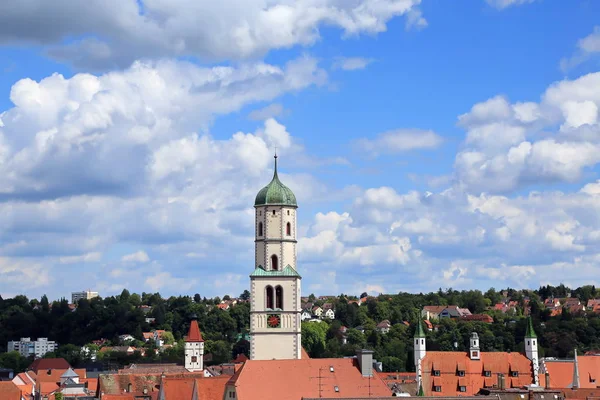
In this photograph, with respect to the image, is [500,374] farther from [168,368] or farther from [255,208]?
[168,368]

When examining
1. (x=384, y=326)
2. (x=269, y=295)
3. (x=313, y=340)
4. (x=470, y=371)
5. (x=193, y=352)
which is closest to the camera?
(x=269, y=295)

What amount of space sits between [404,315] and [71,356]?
59.3 m

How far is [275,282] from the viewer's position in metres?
73.9

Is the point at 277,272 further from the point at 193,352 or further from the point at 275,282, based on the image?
the point at 193,352

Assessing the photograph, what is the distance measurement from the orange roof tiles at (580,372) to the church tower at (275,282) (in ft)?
98.8

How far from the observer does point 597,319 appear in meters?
159

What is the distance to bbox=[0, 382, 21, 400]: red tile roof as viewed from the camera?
96.2 m

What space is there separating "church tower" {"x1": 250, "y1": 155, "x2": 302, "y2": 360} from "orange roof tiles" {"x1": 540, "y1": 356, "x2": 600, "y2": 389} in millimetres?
30106

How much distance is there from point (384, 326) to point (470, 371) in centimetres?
9703

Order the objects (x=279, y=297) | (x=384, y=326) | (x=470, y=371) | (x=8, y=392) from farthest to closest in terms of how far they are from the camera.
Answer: (x=384, y=326)
(x=8, y=392)
(x=470, y=371)
(x=279, y=297)

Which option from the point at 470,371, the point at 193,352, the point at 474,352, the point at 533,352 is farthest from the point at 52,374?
the point at 533,352

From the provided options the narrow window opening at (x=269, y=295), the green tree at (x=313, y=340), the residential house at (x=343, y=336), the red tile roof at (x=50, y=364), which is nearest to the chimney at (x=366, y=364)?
the narrow window opening at (x=269, y=295)

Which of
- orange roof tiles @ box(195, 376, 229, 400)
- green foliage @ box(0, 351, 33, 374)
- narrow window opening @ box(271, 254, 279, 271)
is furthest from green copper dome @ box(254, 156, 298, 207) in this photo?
green foliage @ box(0, 351, 33, 374)

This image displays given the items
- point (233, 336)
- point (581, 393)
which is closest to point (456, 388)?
point (581, 393)
